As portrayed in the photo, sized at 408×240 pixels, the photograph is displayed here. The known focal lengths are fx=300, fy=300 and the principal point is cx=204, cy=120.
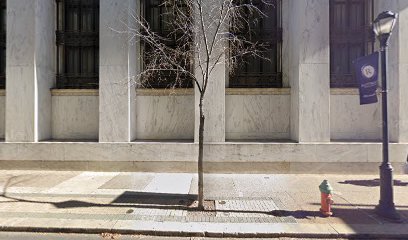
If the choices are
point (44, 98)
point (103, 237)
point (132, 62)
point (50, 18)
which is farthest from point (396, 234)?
point (50, 18)

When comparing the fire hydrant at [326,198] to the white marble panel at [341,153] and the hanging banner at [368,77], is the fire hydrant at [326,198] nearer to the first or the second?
the hanging banner at [368,77]

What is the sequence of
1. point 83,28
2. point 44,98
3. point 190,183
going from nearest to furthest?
point 190,183 < point 44,98 < point 83,28

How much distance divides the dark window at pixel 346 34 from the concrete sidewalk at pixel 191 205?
16.1ft

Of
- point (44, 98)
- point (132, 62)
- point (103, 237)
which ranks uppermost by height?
point (132, 62)

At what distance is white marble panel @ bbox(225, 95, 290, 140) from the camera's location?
42.3ft

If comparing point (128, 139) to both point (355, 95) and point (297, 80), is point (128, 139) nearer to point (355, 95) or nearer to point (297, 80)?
point (297, 80)

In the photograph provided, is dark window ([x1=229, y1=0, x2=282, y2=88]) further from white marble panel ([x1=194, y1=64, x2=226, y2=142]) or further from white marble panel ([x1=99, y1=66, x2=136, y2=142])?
white marble panel ([x1=99, y1=66, x2=136, y2=142])

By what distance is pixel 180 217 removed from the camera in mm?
7070

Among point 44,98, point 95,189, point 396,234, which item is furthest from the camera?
point 44,98

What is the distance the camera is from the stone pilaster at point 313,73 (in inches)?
468

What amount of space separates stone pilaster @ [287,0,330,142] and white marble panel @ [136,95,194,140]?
4.65 meters

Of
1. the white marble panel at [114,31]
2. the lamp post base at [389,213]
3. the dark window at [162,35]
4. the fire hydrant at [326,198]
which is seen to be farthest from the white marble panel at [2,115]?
the lamp post base at [389,213]

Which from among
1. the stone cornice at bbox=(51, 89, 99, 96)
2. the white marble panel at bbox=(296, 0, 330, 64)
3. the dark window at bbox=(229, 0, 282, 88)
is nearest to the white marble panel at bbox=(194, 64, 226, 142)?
the dark window at bbox=(229, 0, 282, 88)

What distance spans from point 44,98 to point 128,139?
13.9ft
